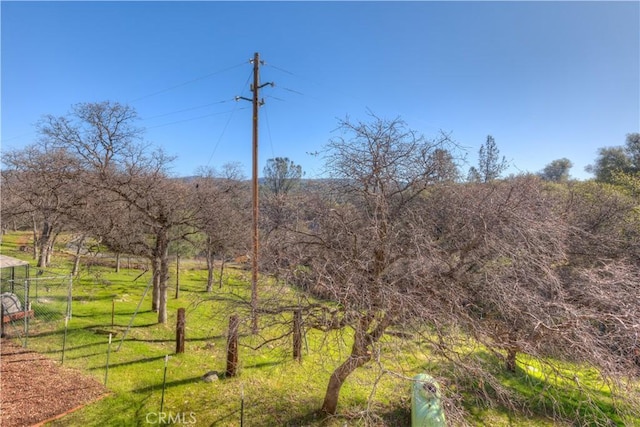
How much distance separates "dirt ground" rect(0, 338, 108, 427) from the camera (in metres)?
4.88

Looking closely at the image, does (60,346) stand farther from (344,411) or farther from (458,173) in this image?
(458,173)

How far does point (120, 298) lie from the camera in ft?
39.8

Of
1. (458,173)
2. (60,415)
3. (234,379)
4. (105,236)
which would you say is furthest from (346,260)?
(105,236)

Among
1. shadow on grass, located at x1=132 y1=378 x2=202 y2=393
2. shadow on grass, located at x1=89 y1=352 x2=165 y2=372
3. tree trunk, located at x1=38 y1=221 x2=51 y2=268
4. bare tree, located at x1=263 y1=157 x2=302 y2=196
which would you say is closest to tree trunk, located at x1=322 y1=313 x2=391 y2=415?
shadow on grass, located at x1=132 y1=378 x2=202 y2=393

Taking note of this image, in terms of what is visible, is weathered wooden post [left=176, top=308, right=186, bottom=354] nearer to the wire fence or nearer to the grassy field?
the grassy field

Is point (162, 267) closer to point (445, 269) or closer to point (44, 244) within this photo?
point (445, 269)

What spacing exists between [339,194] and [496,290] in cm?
287

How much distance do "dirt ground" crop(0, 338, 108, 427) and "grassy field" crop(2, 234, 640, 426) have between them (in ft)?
0.81

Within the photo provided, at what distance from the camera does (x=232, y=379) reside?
672cm

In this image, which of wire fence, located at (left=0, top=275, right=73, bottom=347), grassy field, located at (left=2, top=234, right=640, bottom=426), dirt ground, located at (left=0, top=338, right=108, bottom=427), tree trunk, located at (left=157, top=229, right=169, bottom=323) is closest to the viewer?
dirt ground, located at (left=0, top=338, right=108, bottom=427)

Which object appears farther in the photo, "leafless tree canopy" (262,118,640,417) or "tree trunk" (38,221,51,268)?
"tree trunk" (38,221,51,268)

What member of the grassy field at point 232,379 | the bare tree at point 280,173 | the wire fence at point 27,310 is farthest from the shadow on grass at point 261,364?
the bare tree at point 280,173

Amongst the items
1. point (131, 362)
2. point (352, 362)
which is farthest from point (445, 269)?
point (131, 362)

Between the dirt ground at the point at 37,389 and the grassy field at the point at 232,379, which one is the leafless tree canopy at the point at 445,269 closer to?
the grassy field at the point at 232,379
